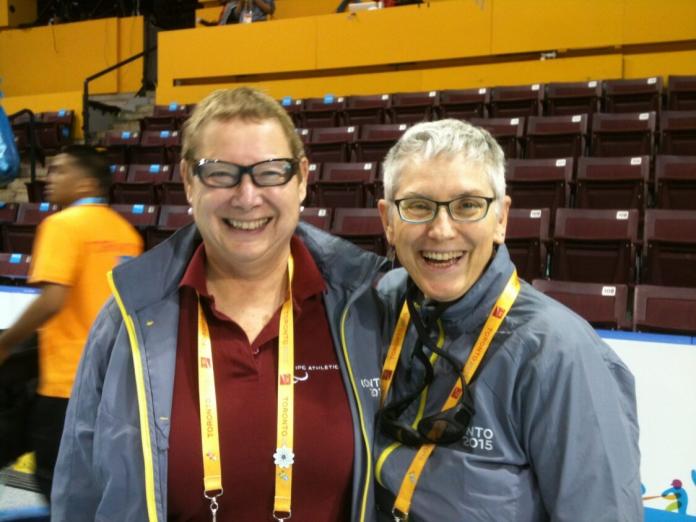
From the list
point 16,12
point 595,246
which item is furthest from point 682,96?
point 16,12

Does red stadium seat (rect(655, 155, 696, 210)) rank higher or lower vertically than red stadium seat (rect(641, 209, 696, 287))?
higher

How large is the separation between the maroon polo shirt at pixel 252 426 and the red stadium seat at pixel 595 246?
342cm

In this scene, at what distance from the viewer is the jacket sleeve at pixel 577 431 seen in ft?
3.42

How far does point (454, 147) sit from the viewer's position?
118 centimetres

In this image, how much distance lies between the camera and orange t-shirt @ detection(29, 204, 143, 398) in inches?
81.4

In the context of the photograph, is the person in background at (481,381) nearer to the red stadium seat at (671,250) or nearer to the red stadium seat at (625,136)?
the red stadium seat at (671,250)

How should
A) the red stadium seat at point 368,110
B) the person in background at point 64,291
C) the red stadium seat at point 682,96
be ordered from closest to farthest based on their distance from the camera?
the person in background at point 64,291 < the red stadium seat at point 682,96 < the red stadium seat at point 368,110

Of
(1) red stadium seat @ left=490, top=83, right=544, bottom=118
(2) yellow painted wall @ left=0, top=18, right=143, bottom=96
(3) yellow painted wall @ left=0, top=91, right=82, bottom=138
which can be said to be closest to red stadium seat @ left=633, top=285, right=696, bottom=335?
(1) red stadium seat @ left=490, top=83, right=544, bottom=118

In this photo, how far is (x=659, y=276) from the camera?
415cm

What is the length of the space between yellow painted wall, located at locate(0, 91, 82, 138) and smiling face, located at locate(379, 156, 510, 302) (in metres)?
10.2

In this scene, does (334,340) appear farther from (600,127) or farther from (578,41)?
(578,41)

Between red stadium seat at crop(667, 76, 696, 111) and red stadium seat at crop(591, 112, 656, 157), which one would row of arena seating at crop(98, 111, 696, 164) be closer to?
red stadium seat at crop(591, 112, 656, 157)

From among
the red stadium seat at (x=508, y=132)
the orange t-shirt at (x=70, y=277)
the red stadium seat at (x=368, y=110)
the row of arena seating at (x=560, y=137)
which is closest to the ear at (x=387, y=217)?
the orange t-shirt at (x=70, y=277)

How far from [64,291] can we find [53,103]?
9970 mm
